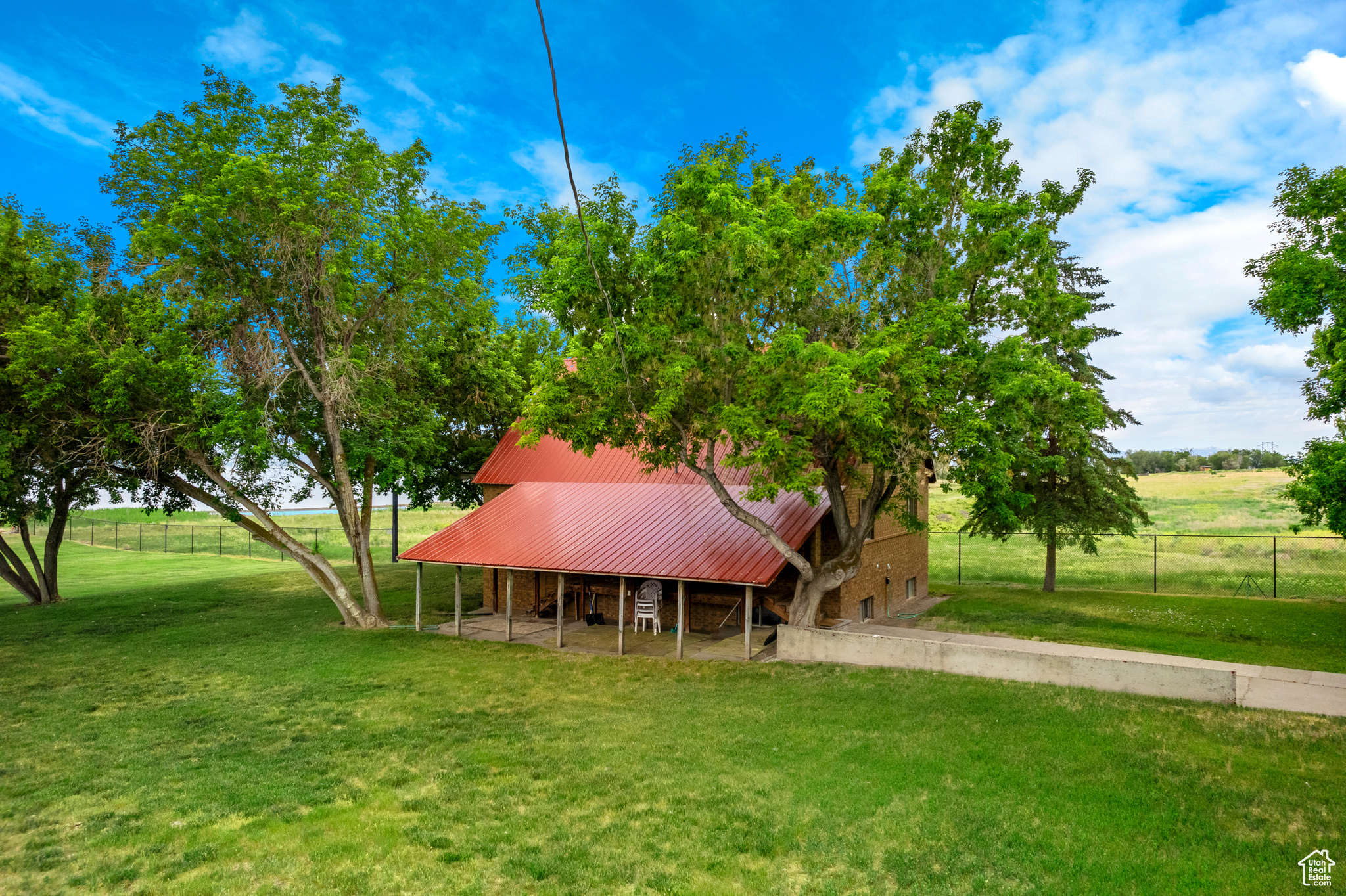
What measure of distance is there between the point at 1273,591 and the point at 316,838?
29.6m

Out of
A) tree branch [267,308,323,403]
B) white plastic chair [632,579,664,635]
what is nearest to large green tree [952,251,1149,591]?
white plastic chair [632,579,664,635]

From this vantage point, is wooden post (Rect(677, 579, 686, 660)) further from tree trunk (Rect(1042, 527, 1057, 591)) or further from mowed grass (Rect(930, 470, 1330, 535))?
mowed grass (Rect(930, 470, 1330, 535))

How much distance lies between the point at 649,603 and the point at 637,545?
255 centimetres

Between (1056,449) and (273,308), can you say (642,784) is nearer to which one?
(273,308)

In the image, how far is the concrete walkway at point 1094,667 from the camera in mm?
13070

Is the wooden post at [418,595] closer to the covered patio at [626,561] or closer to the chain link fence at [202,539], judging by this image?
the covered patio at [626,561]

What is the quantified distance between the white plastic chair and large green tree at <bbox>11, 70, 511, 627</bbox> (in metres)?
7.60

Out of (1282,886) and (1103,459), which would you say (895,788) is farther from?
(1103,459)

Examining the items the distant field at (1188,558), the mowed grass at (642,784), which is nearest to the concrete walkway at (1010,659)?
the mowed grass at (642,784)

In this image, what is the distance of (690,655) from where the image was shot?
17.6 meters

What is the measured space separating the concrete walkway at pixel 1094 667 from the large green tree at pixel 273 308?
41.6 feet

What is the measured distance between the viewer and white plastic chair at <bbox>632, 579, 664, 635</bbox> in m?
20.4

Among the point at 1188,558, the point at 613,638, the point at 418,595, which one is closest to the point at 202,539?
the point at 418,595

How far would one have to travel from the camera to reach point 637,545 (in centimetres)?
1870
